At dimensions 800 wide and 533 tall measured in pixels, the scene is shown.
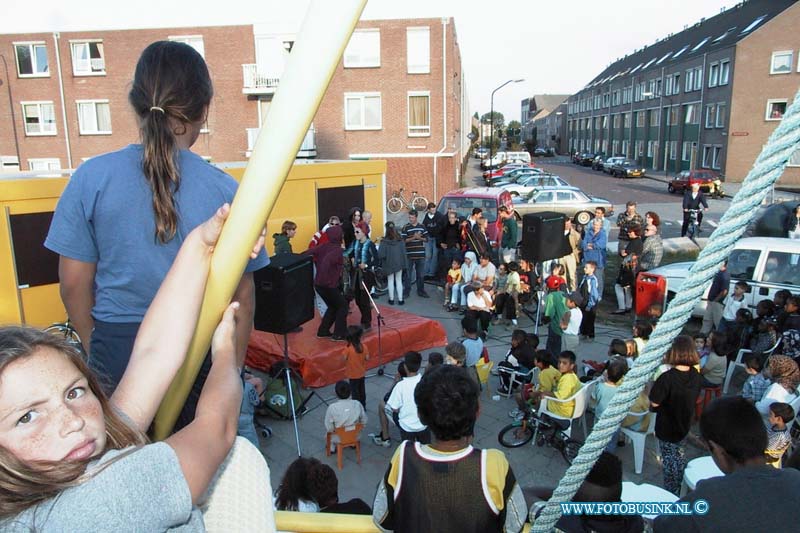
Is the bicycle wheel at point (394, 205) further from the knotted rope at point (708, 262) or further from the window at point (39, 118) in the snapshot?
the knotted rope at point (708, 262)

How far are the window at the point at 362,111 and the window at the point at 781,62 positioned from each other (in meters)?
26.3

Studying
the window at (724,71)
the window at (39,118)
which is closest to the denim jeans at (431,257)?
the window at (39,118)

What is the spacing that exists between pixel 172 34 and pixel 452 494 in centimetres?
3232

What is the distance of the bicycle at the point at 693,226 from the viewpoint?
17391 millimetres

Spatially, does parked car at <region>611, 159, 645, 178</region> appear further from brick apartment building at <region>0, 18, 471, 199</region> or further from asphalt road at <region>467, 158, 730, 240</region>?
brick apartment building at <region>0, 18, 471, 199</region>

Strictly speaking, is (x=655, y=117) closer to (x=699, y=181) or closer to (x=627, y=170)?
(x=627, y=170)

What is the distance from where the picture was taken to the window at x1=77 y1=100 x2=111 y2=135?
3031 cm

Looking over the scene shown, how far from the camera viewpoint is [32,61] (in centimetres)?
3030

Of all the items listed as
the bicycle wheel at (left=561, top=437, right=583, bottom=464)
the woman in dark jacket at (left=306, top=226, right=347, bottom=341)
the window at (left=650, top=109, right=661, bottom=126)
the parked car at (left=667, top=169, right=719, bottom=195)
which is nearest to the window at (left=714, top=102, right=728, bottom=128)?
the parked car at (left=667, top=169, right=719, bottom=195)

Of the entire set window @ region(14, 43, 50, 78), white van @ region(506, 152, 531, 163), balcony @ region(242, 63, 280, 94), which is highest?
window @ region(14, 43, 50, 78)

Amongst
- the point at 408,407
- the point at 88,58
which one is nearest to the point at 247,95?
the point at 88,58

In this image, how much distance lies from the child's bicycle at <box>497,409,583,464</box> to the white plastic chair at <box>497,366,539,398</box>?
93cm

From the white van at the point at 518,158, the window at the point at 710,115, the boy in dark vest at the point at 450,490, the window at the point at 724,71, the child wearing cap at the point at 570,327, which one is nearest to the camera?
the boy in dark vest at the point at 450,490

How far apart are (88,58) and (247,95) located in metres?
8.46
